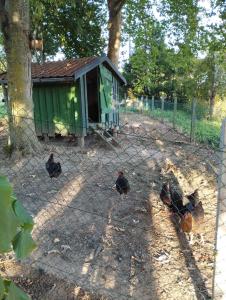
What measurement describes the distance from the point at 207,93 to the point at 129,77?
8.04m

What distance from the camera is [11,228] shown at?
87 centimetres

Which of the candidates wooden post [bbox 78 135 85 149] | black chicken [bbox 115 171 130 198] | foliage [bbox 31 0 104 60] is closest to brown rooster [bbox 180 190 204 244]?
black chicken [bbox 115 171 130 198]

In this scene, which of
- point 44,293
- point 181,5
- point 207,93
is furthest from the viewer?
point 207,93

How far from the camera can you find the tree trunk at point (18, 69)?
296 inches

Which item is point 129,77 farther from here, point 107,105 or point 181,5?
point 107,105

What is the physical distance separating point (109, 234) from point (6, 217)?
367 cm

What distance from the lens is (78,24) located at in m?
18.3

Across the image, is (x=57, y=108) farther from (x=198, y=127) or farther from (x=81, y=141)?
(x=198, y=127)

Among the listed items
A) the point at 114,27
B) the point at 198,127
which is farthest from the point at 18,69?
the point at 198,127

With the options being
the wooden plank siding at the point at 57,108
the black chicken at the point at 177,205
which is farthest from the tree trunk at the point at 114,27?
the black chicken at the point at 177,205

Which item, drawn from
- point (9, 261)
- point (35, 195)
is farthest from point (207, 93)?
point (9, 261)

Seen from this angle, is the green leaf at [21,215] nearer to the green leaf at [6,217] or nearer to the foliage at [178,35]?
the green leaf at [6,217]

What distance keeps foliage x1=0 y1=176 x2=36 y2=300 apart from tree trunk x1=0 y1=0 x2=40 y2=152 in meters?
6.88

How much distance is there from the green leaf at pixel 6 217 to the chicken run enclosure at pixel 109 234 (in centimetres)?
227
